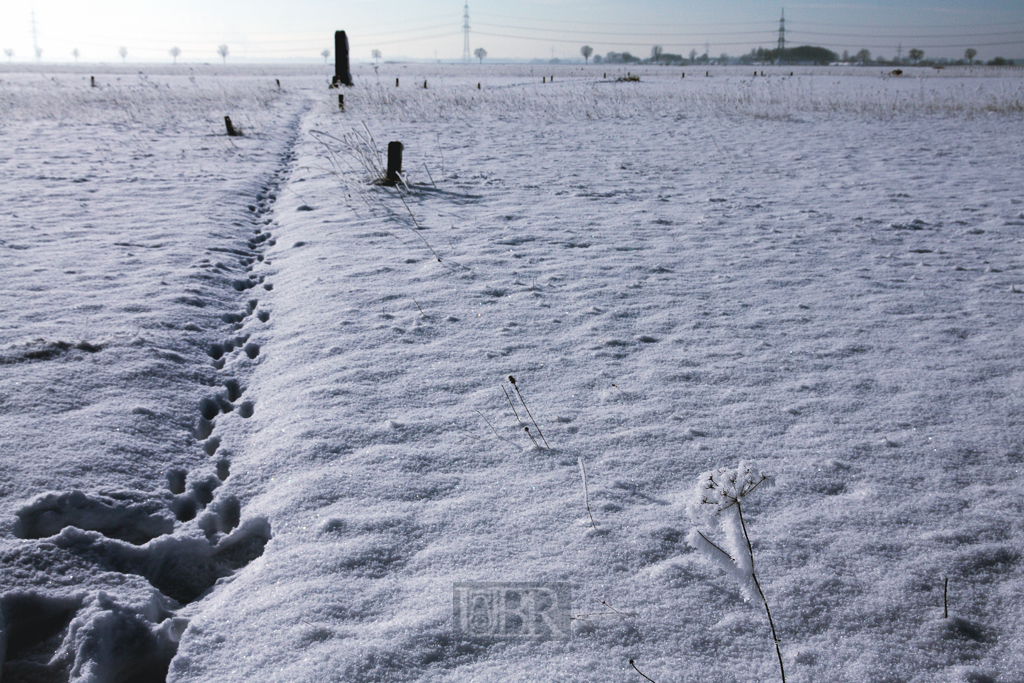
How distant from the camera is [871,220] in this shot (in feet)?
17.0

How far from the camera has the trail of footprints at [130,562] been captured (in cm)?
147

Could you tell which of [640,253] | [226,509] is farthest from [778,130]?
[226,509]

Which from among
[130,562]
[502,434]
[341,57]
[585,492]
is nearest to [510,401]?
[502,434]

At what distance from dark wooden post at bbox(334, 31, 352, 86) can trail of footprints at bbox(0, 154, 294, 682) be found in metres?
22.0

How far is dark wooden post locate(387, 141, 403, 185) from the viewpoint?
257 inches

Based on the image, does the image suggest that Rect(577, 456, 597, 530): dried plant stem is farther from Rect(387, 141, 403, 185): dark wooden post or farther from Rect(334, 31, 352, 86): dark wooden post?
Rect(334, 31, 352, 86): dark wooden post

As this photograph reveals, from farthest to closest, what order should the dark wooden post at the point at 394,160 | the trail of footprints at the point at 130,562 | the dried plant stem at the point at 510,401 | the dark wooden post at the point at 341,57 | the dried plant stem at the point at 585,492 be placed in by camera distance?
the dark wooden post at the point at 341,57 < the dark wooden post at the point at 394,160 < the dried plant stem at the point at 510,401 < the dried plant stem at the point at 585,492 < the trail of footprints at the point at 130,562

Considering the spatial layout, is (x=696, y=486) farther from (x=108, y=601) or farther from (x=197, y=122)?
(x=197, y=122)

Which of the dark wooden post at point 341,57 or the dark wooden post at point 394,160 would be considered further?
the dark wooden post at point 341,57

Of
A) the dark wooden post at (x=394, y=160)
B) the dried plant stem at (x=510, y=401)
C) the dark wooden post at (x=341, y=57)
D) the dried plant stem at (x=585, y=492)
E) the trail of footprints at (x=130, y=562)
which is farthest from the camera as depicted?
the dark wooden post at (x=341, y=57)

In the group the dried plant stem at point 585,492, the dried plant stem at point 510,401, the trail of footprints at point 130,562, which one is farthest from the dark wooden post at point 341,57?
the dried plant stem at point 585,492

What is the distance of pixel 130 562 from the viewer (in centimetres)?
178

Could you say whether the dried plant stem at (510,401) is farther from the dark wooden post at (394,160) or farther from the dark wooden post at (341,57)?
the dark wooden post at (341,57)

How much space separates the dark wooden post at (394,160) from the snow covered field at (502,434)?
107 cm
